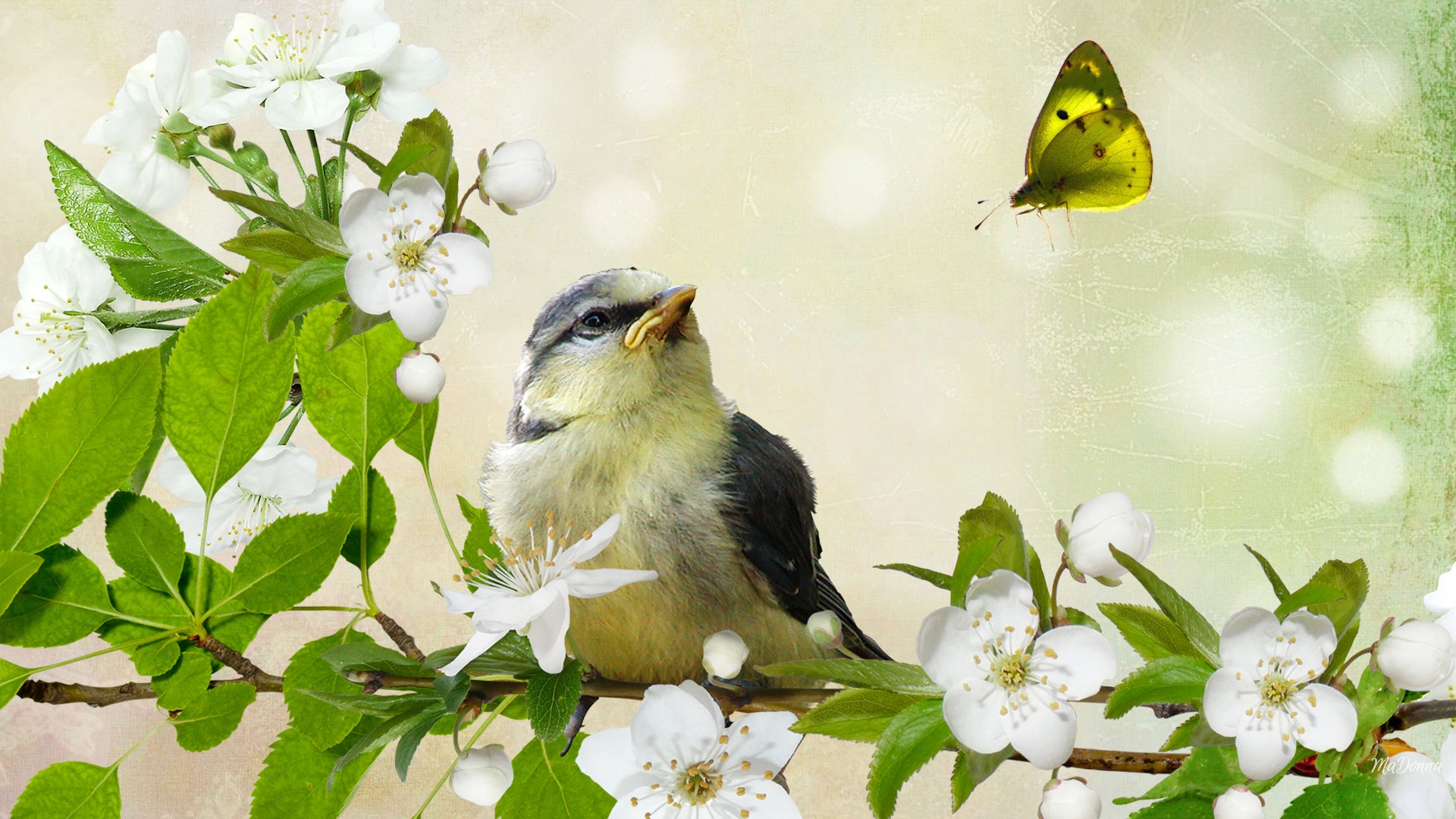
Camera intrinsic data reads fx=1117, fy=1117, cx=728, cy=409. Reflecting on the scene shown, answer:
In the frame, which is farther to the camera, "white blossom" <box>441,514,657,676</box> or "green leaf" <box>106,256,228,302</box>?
"green leaf" <box>106,256,228,302</box>

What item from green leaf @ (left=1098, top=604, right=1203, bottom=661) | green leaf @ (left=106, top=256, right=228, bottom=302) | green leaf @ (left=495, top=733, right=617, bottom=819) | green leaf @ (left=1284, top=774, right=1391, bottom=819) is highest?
green leaf @ (left=106, top=256, right=228, bottom=302)

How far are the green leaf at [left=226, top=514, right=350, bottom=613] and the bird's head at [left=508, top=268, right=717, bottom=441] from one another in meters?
0.12

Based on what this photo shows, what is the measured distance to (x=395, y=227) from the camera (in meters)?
0.46

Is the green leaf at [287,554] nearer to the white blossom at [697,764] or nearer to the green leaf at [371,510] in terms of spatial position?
the green leaf at [371,510]

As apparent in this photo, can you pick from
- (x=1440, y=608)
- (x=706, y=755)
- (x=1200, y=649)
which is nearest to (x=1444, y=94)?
(x=1440, y=608)

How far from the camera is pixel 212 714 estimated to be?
1.72ft

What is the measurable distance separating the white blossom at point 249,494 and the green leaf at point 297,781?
0.38 feet

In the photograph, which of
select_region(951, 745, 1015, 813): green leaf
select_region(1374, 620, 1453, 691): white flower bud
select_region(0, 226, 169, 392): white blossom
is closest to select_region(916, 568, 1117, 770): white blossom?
select_region(951, 745, 1015, 813): green leaf

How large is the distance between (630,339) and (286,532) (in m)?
0.18

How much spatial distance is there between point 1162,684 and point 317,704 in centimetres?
36

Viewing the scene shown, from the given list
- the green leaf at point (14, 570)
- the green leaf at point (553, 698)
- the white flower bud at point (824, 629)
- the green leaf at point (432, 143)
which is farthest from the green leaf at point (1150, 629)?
the green leaf at point (14, 570)

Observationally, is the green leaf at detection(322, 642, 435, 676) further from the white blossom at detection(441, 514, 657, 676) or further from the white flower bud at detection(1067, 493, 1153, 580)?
the white flower bud at detection(1067, 493, 1153, 580)

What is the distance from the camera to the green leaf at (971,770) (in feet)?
1.38

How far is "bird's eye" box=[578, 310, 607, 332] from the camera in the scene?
1.89 feet
